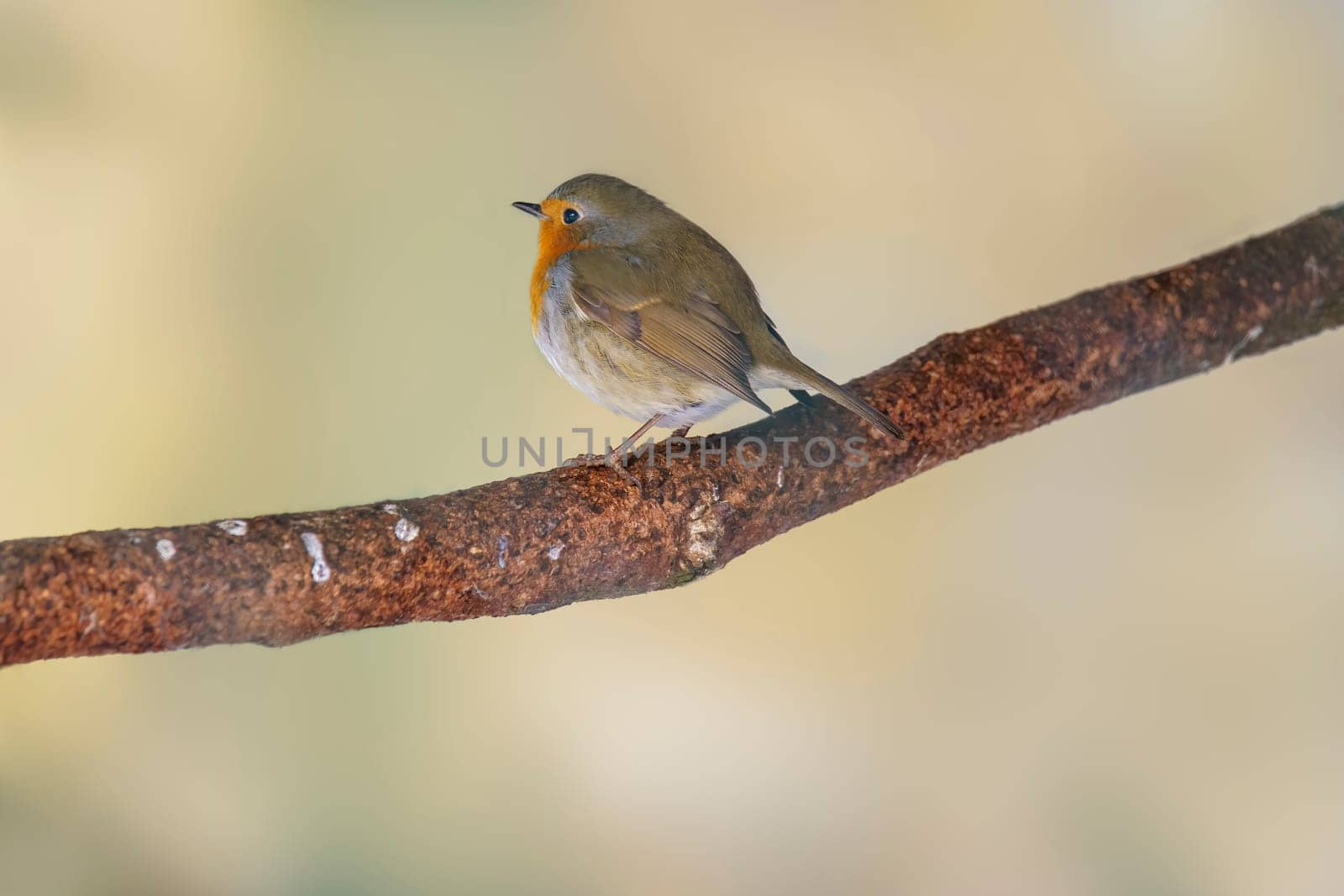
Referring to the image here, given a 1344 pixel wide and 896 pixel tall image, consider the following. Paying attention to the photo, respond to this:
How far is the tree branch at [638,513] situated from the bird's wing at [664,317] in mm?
232

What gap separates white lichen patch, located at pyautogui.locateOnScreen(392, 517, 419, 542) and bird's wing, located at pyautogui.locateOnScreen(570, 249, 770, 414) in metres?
0.79

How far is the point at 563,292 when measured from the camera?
111 inches

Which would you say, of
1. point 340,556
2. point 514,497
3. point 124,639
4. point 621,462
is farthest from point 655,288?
point 124,639

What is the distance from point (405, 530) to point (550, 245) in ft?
3.62

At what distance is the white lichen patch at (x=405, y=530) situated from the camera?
221cm

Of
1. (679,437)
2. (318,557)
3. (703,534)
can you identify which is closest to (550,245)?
(679,437)

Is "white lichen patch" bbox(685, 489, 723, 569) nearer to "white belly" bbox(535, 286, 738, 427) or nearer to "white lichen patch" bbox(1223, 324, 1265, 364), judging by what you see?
"white belly" bbox(535, 286, 738, 427)

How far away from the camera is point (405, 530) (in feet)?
7.27

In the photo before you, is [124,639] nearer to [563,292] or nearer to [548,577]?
[548,577]

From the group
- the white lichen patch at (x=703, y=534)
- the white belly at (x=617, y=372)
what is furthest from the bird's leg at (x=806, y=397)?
the white lichen patch at (x=703, y=534)

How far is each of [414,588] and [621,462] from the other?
0.63 m

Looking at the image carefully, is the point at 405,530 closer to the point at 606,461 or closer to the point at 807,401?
the point at 606,461

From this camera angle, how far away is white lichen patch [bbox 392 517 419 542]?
7.23 ft

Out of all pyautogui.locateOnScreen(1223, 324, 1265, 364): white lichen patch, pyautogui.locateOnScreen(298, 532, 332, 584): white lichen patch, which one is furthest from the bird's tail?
pyautogui.locateOnScreen(1223, 324, 1265, 364): white lichen patch
